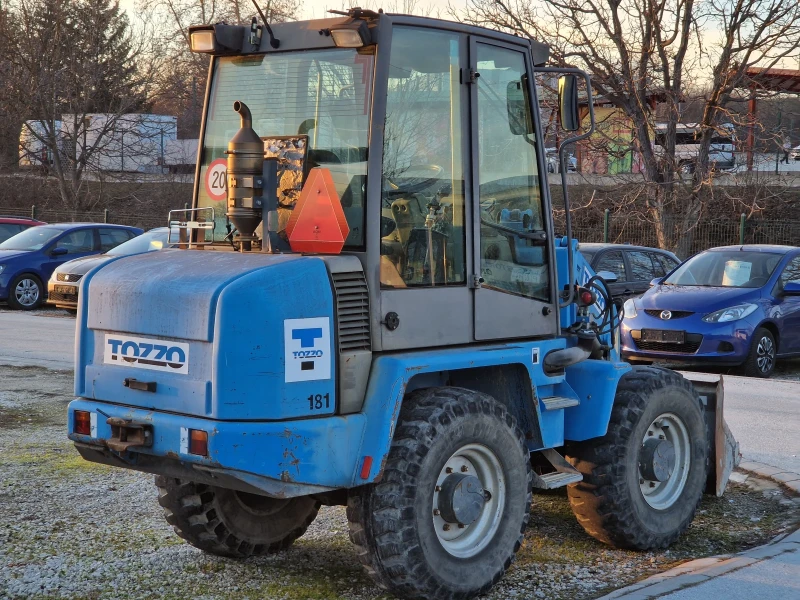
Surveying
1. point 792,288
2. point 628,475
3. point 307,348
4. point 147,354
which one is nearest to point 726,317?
point 792,288

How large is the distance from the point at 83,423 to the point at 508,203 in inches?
93.1

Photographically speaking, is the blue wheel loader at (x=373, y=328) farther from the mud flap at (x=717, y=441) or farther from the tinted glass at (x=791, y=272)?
the tinted glass at (x=791, y=272)

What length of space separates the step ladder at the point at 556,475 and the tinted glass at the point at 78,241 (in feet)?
57.2

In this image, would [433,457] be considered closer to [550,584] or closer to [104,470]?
[550,584]

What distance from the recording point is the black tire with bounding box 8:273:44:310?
818 inches

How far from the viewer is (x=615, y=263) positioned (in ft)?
53.9

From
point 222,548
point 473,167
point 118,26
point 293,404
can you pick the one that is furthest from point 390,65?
point 118,26

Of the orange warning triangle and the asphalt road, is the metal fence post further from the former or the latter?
the orange warning triangle

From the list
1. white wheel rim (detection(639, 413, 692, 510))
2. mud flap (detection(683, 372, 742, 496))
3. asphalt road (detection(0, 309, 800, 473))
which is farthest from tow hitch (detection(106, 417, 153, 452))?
asphalt road (detection(0, 309, 800, 473))

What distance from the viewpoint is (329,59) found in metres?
5.02

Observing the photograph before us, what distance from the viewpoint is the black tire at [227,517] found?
540 centimetres

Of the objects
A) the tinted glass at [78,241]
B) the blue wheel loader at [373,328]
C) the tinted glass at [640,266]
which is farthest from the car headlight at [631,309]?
the tinted glass at [78,241]

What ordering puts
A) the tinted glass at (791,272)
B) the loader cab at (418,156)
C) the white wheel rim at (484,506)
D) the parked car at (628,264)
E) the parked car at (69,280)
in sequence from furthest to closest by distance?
1. the parked car at (69,280)
2. the parked car at (628,264)
3. the tinted glass at (791,272)
4. the white wheel rim at (484,506)
5. the loader cab at (418,156)

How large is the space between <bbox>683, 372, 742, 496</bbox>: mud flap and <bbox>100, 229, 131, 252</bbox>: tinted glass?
16958mm
